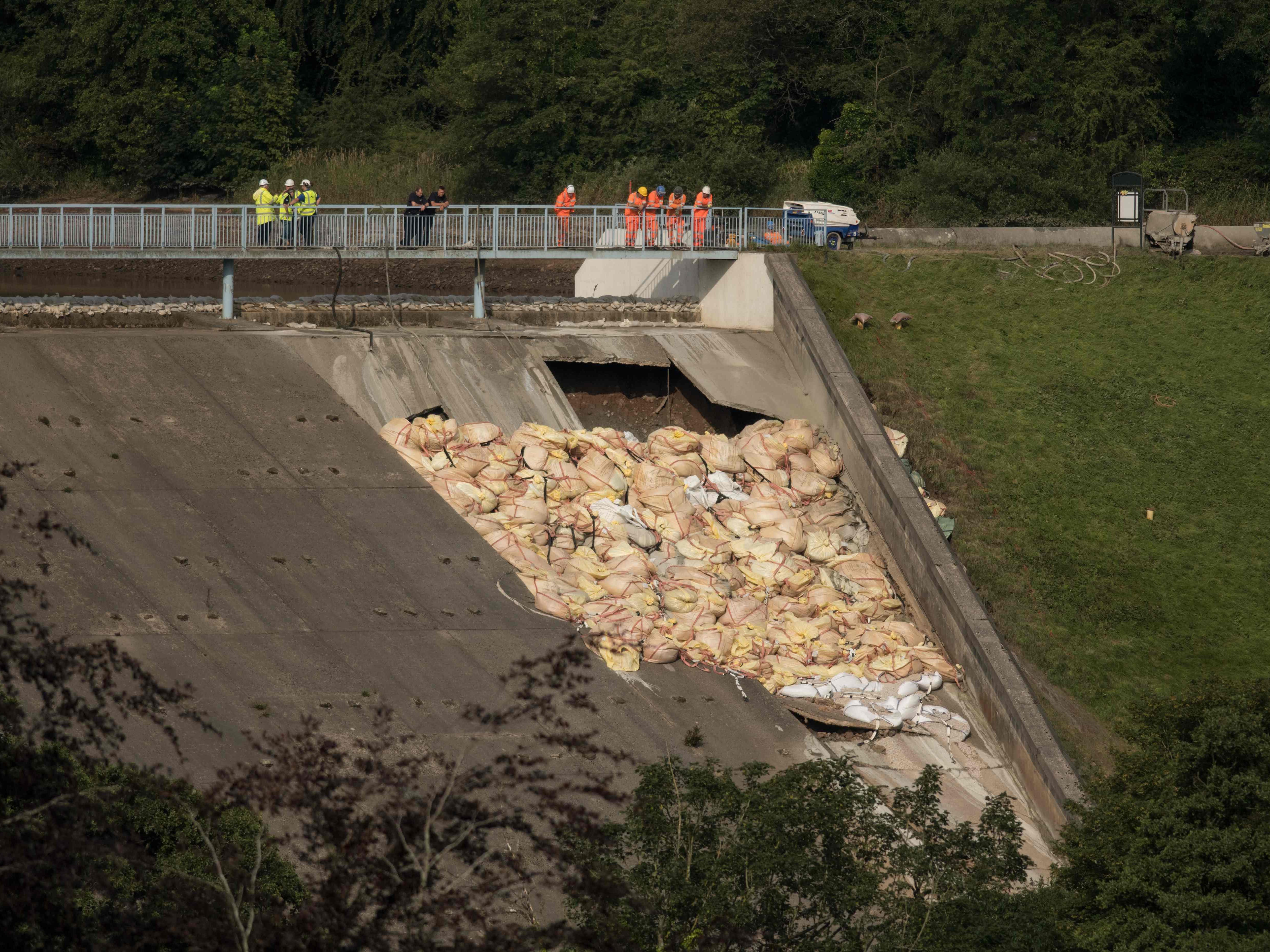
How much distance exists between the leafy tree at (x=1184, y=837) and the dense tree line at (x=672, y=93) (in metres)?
21.2

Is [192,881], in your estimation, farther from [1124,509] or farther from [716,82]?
[716,82]

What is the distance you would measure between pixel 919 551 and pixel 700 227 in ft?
27.7

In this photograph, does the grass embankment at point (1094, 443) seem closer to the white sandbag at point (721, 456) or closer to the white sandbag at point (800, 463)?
the white sandbag at point (800, 463)

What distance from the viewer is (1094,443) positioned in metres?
23.2

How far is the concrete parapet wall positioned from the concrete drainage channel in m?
0.03

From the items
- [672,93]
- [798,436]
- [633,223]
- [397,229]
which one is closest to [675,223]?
[633,223]

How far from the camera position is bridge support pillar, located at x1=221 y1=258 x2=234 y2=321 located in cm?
2289

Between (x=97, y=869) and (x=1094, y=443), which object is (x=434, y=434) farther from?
(x=97, y=869)

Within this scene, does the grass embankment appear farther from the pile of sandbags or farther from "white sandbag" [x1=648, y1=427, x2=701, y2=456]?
"white sandbag" [x1=648, y1=427, x2=701, y2=456]

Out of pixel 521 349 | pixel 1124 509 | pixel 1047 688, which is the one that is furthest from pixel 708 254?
pixel 1047 688

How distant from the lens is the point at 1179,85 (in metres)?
42.7

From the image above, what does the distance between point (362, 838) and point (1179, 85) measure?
4040 centimetres

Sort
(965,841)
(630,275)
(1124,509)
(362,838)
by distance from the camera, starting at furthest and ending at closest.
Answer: (630,275), (1124,509), (965,841), (362,838)

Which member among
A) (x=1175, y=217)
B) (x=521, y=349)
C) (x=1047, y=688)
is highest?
(x=1175, y=217)
